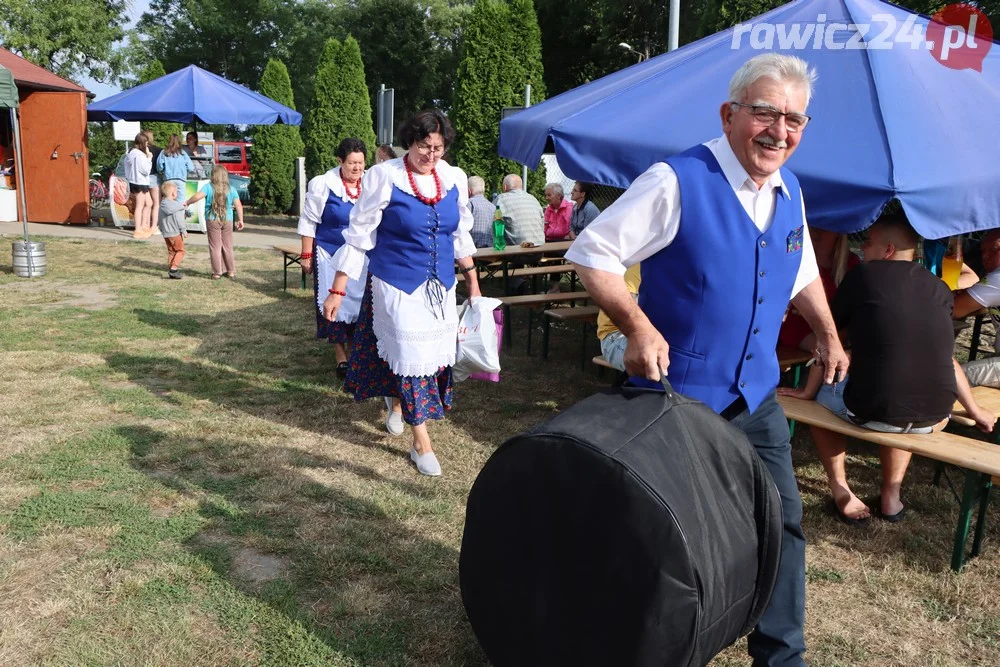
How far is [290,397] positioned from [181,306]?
3.68 metres

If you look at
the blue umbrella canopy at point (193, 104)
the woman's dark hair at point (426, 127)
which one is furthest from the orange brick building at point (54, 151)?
the woman's dark hair at point (426, 127)

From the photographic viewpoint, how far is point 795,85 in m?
2.30

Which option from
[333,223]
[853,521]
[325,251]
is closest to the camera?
[853,521]

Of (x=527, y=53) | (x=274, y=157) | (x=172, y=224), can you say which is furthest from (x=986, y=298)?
(x=274, y=157)

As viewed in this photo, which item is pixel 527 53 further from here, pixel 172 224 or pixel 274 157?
pixel 172 224

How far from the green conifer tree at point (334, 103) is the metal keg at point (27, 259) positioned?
7950 millimetres

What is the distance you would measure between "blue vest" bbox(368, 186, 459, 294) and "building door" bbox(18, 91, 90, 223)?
1393 centimetres

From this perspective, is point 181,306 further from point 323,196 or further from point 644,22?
point 644,22

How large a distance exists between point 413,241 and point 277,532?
1.56m

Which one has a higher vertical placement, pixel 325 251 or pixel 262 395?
pixel 325 251

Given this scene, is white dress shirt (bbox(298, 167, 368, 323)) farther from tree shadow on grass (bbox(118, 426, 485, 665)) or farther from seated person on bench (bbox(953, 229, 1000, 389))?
seated person on bench (bbox(953, 229, 1000, 389))

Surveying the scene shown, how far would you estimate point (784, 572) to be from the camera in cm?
259

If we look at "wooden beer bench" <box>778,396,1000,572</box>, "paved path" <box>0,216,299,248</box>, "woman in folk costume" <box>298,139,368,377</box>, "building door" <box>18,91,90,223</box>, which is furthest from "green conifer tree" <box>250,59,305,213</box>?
"wooden beer bench" <box>778,396,1000,572</box>

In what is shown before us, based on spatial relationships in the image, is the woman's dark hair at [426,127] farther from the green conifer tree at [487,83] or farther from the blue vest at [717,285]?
the green conifer tree at [487,83]
